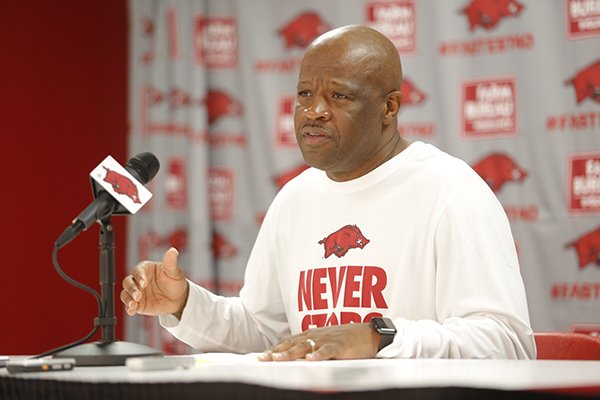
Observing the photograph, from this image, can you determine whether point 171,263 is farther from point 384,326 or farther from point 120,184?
point 384,326

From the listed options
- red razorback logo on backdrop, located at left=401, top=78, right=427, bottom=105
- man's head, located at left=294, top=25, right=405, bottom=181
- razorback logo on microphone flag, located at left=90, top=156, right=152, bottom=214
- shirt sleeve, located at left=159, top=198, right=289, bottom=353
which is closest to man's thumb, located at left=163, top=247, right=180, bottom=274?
shirt sleeve, located at left=159, top=198, right=289, bottom=353

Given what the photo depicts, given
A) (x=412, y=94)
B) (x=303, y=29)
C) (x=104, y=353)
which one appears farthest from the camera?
(x=303, y=29)

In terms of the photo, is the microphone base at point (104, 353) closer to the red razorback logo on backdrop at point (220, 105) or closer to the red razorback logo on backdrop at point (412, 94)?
the red razorback logo on backdrop at point (412, 94)

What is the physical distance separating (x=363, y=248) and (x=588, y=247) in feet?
5.77

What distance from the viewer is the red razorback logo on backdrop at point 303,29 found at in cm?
485

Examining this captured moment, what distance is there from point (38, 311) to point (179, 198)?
0.93 m

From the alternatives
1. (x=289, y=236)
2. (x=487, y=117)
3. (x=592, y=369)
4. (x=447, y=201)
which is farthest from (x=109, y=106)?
(x=592, y=369)

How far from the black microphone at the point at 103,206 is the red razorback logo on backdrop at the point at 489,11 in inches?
99.8

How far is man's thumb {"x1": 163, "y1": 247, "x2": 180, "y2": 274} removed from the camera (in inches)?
97.4

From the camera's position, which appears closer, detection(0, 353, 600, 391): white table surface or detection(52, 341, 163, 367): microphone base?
detection(0, 353, 600, 391): white table surface

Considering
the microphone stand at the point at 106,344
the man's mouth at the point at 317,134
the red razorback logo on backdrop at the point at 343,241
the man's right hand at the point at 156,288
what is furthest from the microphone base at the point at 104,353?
the man's mouth at the point at 317,134

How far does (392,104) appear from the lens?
2852 millimetres

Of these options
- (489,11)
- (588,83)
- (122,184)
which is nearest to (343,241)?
(122,184)

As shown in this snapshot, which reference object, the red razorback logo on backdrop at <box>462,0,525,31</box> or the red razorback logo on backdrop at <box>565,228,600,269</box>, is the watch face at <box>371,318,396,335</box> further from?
the red razorback logo on backdrop at <box>462,0,525,31</box>
